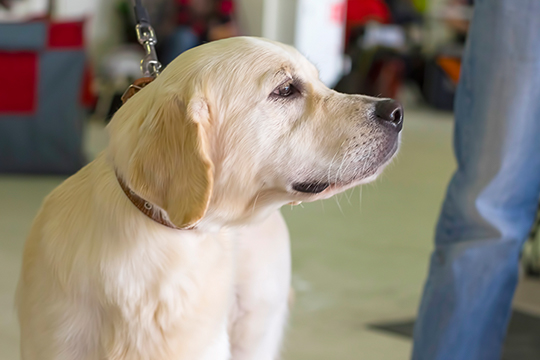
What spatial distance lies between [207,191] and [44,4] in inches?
217

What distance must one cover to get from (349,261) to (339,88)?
4.65 metres

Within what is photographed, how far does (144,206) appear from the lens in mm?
969

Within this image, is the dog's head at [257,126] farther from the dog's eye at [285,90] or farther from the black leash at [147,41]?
the black leash at [147,41]

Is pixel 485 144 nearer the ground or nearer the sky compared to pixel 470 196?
nearer the sky

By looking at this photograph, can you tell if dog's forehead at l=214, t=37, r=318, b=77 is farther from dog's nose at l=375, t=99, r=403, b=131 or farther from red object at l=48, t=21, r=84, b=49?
red object at l=48, t=21, r=84, b=49

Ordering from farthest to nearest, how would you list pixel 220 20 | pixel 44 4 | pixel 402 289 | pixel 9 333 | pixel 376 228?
pixel 220 20 → pixel 44 4 → pixel 376 228 → pixel 402 289 → pixel 9 333

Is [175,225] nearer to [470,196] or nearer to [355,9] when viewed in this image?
[470,196]

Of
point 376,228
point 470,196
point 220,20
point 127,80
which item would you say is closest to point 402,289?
point 376,228

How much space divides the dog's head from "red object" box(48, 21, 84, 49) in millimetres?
2946

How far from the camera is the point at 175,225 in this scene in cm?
93

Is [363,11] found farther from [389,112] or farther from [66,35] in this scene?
[389,112]

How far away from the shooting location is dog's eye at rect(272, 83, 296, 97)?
3.39 feet

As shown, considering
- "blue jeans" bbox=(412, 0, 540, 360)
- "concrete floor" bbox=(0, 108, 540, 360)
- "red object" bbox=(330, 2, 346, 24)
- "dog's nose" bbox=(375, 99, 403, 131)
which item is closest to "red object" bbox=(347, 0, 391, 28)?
"red object" bbox=(330, 2, 346, 24)

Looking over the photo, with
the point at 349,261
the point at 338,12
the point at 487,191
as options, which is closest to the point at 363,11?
the point at 338,12
